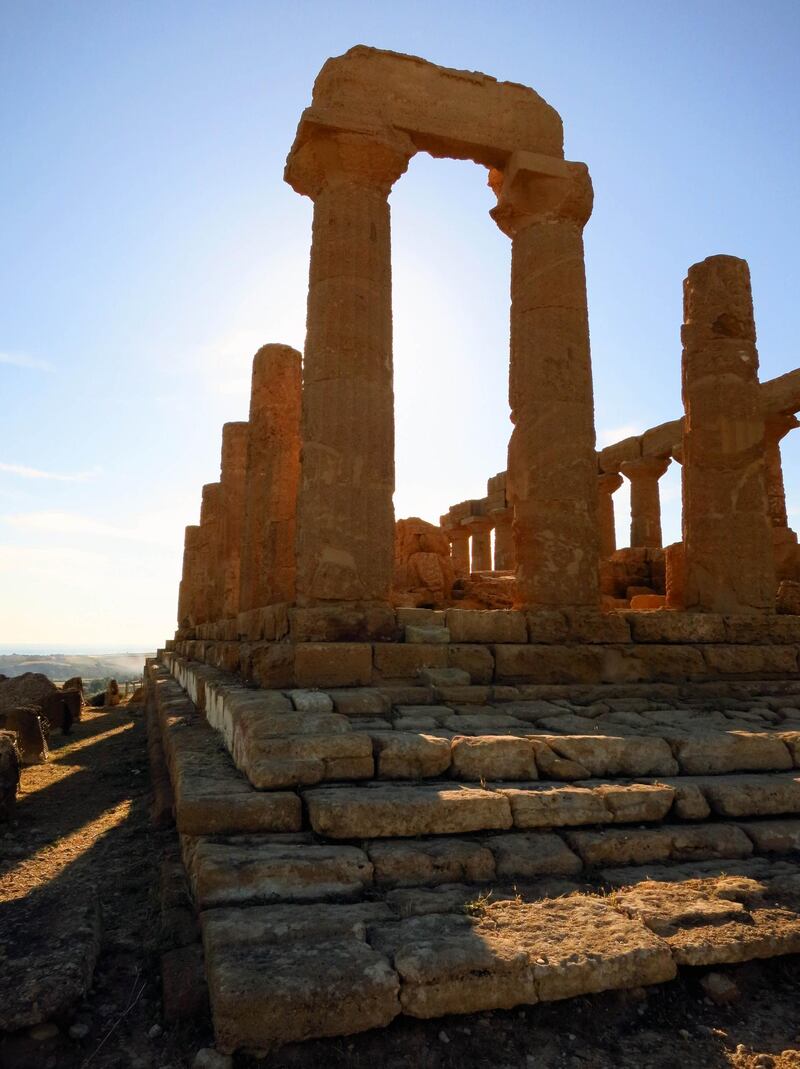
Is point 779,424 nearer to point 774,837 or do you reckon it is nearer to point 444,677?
point 444,677

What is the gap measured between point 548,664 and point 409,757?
3.33 meters

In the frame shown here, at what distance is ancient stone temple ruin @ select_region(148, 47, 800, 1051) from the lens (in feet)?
10.9

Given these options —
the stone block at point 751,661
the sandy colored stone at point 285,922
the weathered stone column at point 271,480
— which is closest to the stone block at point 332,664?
the sandy colored stone at point 285,922

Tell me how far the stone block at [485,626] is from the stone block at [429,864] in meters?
3.78

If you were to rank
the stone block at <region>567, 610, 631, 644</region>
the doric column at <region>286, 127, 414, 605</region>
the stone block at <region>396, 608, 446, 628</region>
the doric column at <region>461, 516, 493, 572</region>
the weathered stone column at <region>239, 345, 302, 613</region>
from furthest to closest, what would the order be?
1. the doric column at <region>461, 516, 493, 572</region>
2. the weathered stone column at <region>239, 345, 302, 613</region>
3. the stone block at <region>567, 610, 631, 644</region>
4. the doric column at <region>286, 127, 414, 605</region>
5. the stone block at <region>396, 608, 446, 628</region>

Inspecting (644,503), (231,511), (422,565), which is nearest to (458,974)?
(422,565)

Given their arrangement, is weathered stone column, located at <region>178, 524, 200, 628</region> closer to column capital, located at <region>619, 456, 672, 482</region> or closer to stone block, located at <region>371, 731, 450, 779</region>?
column capital, located at <region>619, 456, 672, 482</region>

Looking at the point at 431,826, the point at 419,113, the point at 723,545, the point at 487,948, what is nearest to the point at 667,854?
the point at 431,826

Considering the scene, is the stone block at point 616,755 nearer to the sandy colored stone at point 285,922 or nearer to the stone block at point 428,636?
the sandy colored stone at point 285,922

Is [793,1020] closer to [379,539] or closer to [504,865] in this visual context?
[504,865]

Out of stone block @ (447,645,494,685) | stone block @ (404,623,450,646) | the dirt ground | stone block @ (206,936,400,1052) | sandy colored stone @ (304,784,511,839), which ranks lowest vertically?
the dirt ground

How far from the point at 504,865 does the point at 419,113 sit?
8921 millimetres

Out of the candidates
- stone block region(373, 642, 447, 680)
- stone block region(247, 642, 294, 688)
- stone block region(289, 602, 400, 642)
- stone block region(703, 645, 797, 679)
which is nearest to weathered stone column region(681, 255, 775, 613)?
stone block region(703, 645, 797, 679)

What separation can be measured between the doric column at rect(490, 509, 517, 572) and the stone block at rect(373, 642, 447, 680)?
56.9 ft
